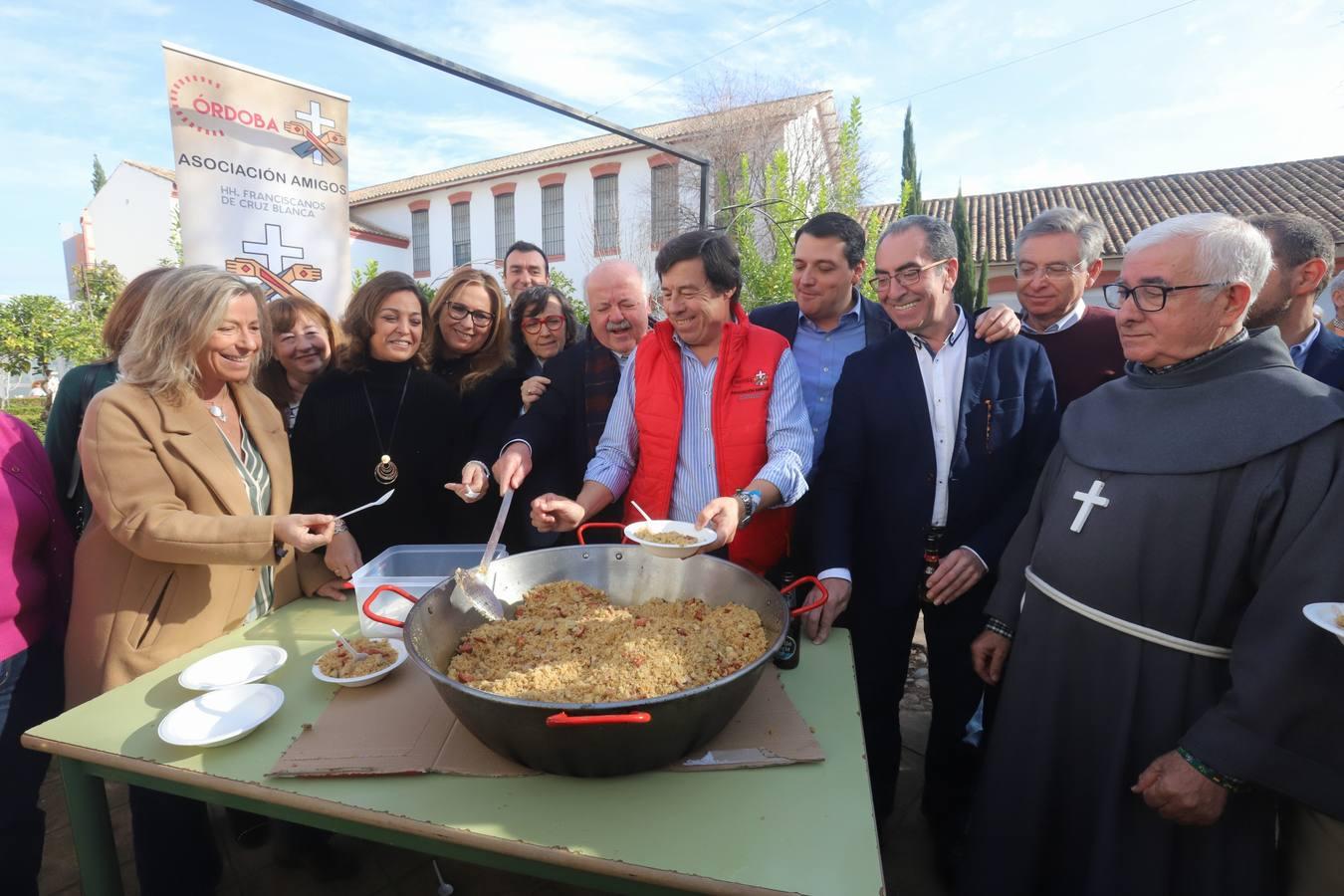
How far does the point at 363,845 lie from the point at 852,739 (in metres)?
2.20

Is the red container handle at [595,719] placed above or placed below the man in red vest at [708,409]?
below

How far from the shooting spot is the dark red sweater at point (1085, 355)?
2.81m

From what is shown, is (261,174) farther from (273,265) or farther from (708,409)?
(708,409)

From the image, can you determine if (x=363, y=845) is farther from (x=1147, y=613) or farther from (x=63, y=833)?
Result: (x=1147, y=613)

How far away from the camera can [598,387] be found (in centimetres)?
282

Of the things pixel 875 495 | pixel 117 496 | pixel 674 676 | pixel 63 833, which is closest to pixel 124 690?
pixel 117 496

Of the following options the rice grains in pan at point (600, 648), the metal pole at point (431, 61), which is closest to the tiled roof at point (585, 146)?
the metal pole at point (431, 61)

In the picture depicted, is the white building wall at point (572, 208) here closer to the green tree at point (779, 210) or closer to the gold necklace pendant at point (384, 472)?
the green tree at point (779, 210)

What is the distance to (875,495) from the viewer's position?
96.7 inches

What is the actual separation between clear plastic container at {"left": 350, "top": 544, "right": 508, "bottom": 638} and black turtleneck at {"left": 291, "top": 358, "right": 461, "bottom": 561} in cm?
47

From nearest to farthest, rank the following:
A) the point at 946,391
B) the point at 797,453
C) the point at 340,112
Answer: the point at 797,453
the point at 946,391
the point at 340,112

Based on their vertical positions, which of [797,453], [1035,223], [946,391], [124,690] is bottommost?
[124,690]

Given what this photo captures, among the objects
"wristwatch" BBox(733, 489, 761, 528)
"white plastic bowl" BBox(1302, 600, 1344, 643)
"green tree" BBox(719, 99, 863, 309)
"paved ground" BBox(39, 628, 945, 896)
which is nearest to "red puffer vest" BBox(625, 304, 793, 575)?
"wristwatch" BBox(733, 489, 761, 528)

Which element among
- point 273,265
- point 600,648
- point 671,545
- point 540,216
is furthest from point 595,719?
point 540,216
